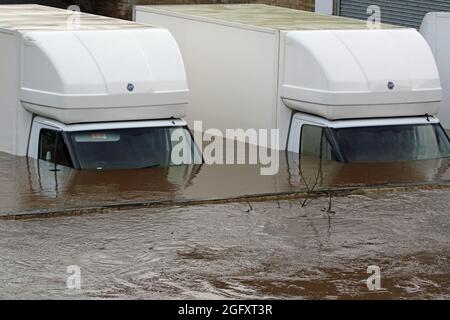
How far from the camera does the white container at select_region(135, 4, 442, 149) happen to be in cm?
1878

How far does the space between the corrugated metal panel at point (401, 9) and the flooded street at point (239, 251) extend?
465 inches

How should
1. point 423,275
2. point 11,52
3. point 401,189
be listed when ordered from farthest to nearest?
point 11,52 → point 401,189 → point 423,275

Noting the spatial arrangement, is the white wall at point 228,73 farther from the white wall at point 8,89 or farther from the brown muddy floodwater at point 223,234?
the white wall at point 8,89

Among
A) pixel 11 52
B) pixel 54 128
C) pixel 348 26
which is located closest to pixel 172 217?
pixel 54 128

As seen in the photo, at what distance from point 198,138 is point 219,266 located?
8.12 metres

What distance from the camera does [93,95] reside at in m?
17.7

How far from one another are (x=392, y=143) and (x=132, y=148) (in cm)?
394

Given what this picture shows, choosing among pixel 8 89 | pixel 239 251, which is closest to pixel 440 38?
pixel 8 89

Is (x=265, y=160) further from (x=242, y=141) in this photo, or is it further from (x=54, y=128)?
(x=54, y=128)

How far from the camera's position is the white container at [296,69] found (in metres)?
18.8

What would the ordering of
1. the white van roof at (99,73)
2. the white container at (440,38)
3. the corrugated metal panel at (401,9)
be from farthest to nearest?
the corrugated metal panel at (401,9), the white container at (440,38), the white van roof at (99,73)

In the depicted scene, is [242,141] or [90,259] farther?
[242,141]

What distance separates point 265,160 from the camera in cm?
1925

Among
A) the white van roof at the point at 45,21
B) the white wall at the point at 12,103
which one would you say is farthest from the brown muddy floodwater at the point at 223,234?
the white van roof at the point at 45,21
